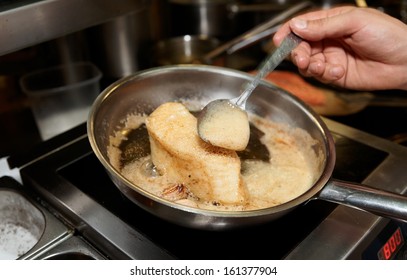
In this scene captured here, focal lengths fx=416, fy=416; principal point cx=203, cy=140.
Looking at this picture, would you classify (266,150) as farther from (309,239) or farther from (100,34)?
(100,34)

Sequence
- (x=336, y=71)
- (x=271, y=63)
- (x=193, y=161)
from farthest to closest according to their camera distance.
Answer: (x=336, y=71) → (x=271, y=63) → (x=193, y=161)

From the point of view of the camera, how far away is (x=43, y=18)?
41.7 inches

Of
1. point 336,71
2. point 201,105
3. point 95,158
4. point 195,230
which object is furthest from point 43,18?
point 336,71

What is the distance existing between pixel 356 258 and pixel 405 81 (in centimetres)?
62

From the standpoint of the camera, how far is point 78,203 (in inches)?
38.0

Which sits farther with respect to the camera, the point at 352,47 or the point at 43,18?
the point at 352,47

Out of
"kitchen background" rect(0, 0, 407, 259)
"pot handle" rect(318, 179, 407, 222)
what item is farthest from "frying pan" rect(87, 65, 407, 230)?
"kitchen background" rect(0, 0, 407, 259)

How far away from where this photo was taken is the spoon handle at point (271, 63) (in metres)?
1.05

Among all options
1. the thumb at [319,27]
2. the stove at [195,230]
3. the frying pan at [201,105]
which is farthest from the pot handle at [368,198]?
the thumb at [319,27]

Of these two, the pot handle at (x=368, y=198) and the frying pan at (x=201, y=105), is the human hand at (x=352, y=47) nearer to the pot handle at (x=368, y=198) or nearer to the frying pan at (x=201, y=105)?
the frying pan at (x=201, y=105)

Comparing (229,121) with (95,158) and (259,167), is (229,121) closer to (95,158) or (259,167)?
(259,167)

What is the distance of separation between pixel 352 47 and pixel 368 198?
0.61m

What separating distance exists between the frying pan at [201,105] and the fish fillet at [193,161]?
0.13m

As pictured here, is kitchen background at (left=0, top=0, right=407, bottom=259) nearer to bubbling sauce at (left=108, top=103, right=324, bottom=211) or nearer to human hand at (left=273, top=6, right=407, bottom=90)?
bubbling sauce at (left=108, top=103, right=324, bottom=211)
